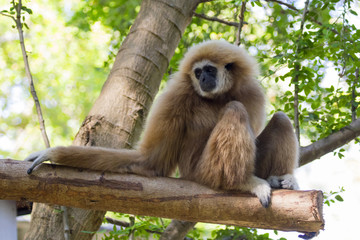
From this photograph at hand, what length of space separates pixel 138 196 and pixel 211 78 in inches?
65.2

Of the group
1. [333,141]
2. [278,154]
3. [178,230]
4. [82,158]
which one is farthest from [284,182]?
[82,158]

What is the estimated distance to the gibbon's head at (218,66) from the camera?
4.75 m

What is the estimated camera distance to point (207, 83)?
4555 mm

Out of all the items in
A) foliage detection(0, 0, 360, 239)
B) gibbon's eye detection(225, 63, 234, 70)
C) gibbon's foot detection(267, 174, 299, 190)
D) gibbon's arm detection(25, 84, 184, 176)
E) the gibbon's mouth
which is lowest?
gibbon's foot detection(267, 174, 299, 190)

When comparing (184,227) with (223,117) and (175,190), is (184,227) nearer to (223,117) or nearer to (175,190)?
(175,190)

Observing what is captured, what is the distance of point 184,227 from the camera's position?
464 centimetres

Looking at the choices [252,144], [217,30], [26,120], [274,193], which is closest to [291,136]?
[252,144]

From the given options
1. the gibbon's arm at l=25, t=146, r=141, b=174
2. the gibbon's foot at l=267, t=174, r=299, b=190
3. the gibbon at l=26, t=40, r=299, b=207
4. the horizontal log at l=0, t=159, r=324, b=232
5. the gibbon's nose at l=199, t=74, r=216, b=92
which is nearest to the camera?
the horizontal log at l=0, t=159, r=324, b=232

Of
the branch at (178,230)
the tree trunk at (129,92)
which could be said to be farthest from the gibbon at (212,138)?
the branch at (178,230)

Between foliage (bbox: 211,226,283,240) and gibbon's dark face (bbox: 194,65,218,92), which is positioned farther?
foliage (bbox: 211,226,283,240)

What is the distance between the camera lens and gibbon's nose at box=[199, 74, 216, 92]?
14.9ft

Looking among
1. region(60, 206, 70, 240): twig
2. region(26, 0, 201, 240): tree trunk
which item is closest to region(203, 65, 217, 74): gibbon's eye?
region(26, 0, 201, 240): tree trunk

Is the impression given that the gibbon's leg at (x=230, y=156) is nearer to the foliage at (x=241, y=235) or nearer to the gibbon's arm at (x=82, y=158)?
the gibbon's arm at (x=82, y=158)

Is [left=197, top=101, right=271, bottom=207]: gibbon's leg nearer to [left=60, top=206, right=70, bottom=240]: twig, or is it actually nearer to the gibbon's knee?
the gibbon's knee
